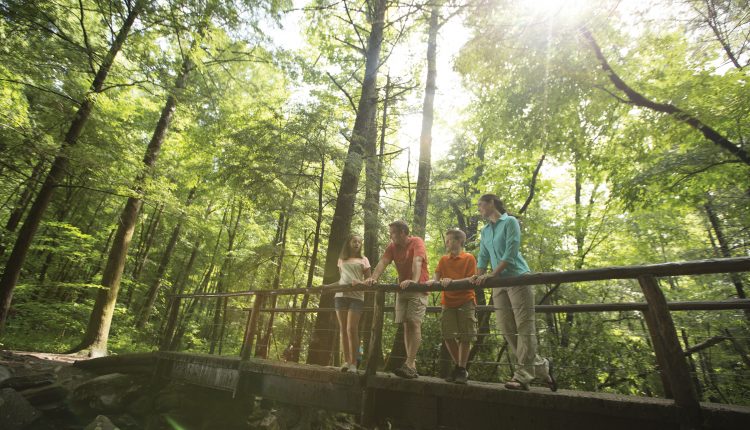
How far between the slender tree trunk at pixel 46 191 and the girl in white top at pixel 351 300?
776cm

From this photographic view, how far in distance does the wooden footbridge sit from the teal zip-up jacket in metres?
0.42

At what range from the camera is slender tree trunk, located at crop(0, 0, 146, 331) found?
27.6ft

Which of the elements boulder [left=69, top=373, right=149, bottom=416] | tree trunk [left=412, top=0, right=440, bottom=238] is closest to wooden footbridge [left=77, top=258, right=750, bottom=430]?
boulder [left=69, top=373, right=149, bottom=416]

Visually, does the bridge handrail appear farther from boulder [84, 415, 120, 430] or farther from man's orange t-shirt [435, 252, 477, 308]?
boulder [84, 415, 120, 430]

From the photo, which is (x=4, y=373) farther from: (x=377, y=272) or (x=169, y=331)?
(x=377, y=272)

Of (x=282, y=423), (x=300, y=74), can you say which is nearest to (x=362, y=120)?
(x=300, y=74)

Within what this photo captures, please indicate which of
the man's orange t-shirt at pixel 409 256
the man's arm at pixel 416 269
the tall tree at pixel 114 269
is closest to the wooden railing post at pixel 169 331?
the tall tree at pixel 114 269

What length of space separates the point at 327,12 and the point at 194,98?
5086 millimetres

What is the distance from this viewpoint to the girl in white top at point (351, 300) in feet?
15.8

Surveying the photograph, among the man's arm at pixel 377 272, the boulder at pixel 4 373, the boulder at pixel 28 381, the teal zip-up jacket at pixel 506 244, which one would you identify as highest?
the teal zip-up jacket at pixel 506 244

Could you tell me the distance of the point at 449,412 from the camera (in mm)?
3432

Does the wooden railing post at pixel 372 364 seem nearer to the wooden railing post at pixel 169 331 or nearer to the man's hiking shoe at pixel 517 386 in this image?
the man's hiking shoe at pixel 517 386

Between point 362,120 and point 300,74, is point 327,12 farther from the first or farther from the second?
point 362,120

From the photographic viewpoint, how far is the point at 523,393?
2.98m
